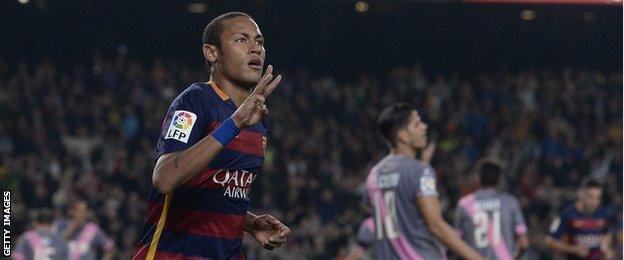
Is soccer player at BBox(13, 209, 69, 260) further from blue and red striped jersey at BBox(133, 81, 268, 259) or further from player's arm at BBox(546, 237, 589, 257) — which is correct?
blue and red striped jersey at BBox(133, 81, 268, 259)

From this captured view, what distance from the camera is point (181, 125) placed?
468cm

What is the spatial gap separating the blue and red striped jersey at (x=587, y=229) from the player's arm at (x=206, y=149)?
7860 millimetres

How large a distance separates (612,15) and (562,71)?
2.08m

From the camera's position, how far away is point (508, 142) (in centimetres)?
2322

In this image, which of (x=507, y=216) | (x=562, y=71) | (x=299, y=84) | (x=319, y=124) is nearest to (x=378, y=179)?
(x=507, y=216)

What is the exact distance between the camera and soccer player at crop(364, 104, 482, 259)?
25.1 ft

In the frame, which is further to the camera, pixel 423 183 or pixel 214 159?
pixel 423 183

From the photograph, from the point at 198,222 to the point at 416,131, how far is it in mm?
3264

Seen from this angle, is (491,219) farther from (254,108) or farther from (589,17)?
(589,17)

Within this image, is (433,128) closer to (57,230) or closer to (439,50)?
(439,50)

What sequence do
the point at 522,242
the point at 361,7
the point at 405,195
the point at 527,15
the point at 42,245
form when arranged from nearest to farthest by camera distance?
the point at 405,195
the point at 522,242
the point at 42,245
the point at 361,7
the point at 527,15

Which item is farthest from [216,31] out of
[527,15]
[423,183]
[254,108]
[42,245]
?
[527,15]

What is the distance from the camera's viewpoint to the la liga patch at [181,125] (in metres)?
4.65

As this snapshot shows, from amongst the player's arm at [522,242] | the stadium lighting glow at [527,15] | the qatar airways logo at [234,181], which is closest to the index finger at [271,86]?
the qatar airways logo at [234,181]
